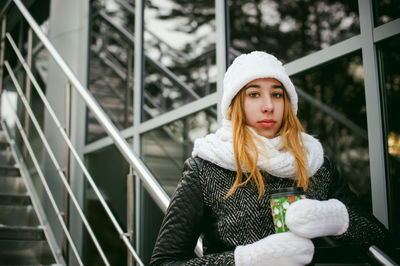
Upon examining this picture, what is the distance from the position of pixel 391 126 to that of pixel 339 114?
9.50ft

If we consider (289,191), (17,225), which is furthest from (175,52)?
(289,191)

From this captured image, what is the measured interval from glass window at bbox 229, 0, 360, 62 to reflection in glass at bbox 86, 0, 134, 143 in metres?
1.27

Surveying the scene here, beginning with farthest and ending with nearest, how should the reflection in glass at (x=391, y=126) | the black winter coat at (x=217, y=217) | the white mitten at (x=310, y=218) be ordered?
the reflection in glass at (x=391, y=126)
the black winter coat at (x=217, y=217)
the white mitten at (x=310, y=218)

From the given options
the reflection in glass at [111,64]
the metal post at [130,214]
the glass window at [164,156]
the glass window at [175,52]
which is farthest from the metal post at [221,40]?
the reflection in glass at [111,64]

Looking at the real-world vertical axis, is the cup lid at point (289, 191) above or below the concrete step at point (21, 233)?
above

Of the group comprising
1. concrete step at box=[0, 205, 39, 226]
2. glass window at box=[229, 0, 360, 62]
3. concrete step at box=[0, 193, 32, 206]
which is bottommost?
concrete step at box=[0, 205, 39, 226]

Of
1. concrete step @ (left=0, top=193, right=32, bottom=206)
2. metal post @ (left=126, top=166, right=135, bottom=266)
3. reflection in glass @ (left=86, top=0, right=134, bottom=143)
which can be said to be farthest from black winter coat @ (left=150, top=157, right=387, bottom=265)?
reflection in glass @ (left=86, top=0, right=134, bottom=143)

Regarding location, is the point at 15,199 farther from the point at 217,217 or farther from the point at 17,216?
the point at 217,217

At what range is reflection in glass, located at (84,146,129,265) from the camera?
3.61m

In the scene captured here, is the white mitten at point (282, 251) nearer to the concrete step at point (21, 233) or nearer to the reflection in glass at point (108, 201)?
the concrete step at point (21, 233)

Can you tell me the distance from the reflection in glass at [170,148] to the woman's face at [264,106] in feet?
5.48

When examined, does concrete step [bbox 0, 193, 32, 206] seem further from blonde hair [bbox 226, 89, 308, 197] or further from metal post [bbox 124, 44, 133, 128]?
blonde hair [bbox 226, 89, 308, 197]

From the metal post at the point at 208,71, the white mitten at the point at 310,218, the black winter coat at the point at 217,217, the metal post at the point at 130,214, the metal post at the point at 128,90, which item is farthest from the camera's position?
the metal post at the point at 128,90

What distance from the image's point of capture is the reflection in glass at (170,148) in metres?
2.97
